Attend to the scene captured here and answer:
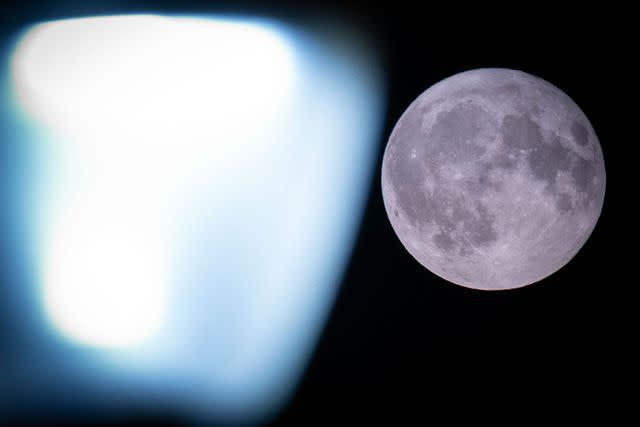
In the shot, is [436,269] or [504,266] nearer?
[504,266]

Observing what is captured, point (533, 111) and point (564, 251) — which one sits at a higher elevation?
point (533, 111)

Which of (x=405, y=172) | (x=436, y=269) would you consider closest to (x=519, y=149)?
(x=405, y=172)

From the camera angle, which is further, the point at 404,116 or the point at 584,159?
the point at 404,116

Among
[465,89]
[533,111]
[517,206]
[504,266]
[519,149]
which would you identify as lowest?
[504,266]

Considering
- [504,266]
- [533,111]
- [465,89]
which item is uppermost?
[465,89]

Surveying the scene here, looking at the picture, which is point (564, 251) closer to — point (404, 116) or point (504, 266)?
point (504, 266)

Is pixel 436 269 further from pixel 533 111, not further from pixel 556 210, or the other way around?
pixel 533 111

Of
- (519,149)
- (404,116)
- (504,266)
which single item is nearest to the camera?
(519,149)

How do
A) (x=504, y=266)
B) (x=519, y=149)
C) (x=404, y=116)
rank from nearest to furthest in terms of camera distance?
(x=519, y=149)
(x=504, y=266)
(x=404, y=116)

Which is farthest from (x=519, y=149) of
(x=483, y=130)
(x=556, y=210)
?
(x=556, y=210)
